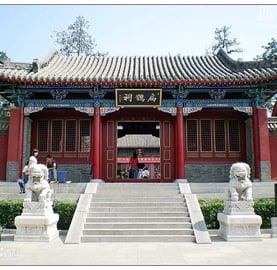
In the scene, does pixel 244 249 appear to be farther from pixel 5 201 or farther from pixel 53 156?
pixel 53 156

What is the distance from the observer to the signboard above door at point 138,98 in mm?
12141

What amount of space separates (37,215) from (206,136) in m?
7.88

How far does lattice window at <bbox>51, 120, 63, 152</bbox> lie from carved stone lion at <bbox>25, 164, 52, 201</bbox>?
541 centimetres

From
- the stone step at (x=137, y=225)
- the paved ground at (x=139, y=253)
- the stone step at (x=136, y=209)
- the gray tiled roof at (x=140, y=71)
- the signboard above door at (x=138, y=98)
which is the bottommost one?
the paved ground at (x=139, y=253)

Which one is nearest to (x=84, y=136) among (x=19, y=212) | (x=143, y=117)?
(x=143, y=117)

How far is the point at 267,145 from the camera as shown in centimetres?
1201

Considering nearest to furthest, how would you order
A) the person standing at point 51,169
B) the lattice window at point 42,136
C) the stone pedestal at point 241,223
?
the stone pedestal at point 241,223 < the person standing at point 51,169 < the lattice window at point 42,136

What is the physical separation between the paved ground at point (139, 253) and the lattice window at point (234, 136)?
6.10m

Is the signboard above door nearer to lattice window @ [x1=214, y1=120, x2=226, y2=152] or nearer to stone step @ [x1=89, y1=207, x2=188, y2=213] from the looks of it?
lattice window @ [x1=214, y1=120, x2=226, y2=152]

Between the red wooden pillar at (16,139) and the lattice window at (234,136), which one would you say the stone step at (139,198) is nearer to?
the red wooden pillar at (16,139)

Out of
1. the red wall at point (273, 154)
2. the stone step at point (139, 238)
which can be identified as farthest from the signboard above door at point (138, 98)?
the stone step at point (139, 238)

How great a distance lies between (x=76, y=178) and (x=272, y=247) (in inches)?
324

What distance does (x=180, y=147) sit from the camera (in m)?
12.1
